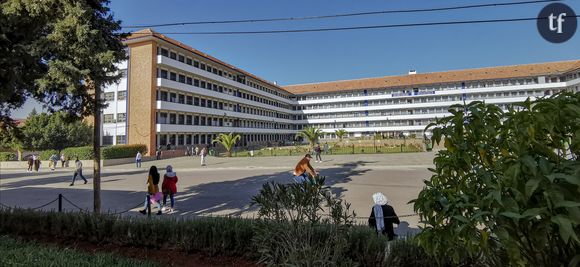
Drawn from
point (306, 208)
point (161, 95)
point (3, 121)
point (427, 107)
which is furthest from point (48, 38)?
point (427, 107)

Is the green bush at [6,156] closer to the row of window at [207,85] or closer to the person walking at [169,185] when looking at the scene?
the row of window at [207,85]

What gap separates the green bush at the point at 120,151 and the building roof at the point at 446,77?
57.8m

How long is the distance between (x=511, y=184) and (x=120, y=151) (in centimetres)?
3647

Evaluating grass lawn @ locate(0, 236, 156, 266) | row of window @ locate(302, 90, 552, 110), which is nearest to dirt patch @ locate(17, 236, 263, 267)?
grass lawn @ locate(0, 236, 156, 266)

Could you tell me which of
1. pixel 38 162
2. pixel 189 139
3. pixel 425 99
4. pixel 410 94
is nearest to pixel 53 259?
pixel 38 162

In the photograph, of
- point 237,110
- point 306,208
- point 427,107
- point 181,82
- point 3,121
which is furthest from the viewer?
point 427,107

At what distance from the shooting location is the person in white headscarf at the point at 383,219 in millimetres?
5805

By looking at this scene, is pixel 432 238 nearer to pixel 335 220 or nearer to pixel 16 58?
pixel 335 220

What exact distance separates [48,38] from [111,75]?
143cm

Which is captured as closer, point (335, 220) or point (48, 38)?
point (335, 220)

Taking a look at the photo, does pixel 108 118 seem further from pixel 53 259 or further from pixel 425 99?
pixel 425 99

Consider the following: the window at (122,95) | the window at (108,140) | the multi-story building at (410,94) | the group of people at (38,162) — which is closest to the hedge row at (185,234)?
the group of people at (38,162)

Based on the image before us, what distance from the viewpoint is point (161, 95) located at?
4016cm

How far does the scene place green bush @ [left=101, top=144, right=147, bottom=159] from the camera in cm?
3084
